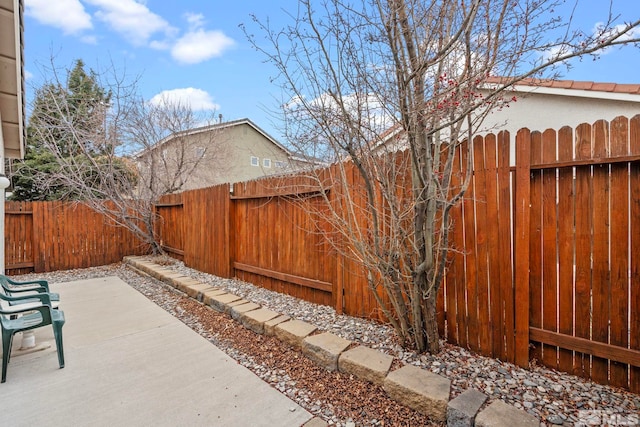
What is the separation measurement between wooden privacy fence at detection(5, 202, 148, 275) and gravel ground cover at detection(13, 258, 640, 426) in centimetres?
614

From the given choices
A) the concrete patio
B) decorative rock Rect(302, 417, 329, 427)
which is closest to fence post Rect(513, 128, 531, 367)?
decorative rock Rect(302, 417, 329, 427)

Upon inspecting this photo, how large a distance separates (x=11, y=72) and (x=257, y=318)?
12.8ft

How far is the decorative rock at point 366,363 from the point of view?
84.4 inches

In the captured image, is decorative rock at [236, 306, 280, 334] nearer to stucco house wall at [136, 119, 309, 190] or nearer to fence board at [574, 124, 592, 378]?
stucco house wall at [136, 119, 309, 190]

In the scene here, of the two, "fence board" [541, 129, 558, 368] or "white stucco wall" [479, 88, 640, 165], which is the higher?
"white stucco wall" [479, 88, 640, 165]

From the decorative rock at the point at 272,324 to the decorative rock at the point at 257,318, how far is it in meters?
0.06

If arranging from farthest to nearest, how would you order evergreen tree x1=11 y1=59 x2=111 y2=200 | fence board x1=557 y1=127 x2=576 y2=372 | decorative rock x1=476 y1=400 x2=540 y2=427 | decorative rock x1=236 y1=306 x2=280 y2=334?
evergreen tree x1=11 y1=59 x2=111 y2=200, decorative rock x1=236 y1=306 x2=280 y2=334, fence board x1=557 y1=127 x2=576 y2=372, decorative rock x1=476 y1=400 x2=540 y2=427

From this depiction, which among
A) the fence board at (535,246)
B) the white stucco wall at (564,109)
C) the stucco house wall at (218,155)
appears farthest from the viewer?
the stucco house wall at (218,155)

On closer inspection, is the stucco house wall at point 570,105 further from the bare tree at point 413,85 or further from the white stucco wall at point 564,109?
the bare tree at point 413,85

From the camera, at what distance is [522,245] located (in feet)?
7.12

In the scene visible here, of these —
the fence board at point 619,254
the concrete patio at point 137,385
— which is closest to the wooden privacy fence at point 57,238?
the concrete patio at point 137,385

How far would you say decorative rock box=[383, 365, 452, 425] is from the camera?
1.79 metres

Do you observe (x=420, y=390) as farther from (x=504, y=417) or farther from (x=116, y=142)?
(x=116, y=142)

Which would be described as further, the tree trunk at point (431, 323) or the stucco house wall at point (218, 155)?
the stucco house wall at point (218, 155)
